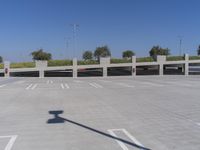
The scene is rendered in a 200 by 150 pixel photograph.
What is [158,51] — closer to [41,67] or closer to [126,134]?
[41,67]

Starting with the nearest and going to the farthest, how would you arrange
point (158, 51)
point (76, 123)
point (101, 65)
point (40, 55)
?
point (76, 123) → point (101, 65) → point (40, 55) → point (158, 51)

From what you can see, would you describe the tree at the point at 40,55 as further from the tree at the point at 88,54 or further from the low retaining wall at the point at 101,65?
the low retaining wall at the point at 101,65

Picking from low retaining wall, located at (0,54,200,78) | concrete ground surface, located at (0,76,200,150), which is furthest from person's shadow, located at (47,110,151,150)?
low retaining wall, located at (0,54,200,78)

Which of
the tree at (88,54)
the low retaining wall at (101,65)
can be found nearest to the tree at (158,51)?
the tree at (88,54)

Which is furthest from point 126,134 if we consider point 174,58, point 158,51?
point 158,51

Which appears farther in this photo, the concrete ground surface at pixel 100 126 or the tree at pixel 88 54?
the tree at pixel 88 54

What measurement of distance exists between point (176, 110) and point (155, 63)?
45792mm

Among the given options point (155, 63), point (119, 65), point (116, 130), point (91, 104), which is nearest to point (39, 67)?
point (119, 65)

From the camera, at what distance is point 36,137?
641 centimetres

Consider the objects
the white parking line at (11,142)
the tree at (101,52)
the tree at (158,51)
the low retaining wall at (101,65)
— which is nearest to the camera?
the white parking line at (11,142)

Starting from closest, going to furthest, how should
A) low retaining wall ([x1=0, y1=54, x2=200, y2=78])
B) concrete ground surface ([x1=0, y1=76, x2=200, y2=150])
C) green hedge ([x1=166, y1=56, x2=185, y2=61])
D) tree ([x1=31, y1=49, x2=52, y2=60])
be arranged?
concrete ground surface ([x1=0, y1=76, x2=200, y2=150])
low retaining wall ([x1=0, y1=54, x2=200, y2=78])
green hedge ([x1=166, y1=56, x2=185, y2=61])
tree ([x1=31, y1=49, x2=52, y2=60])

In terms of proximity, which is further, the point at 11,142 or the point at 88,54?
the point at 88,54

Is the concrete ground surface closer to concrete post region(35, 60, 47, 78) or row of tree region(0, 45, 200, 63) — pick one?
concrete post region(35, 60, 47, 78)

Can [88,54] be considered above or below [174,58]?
above
